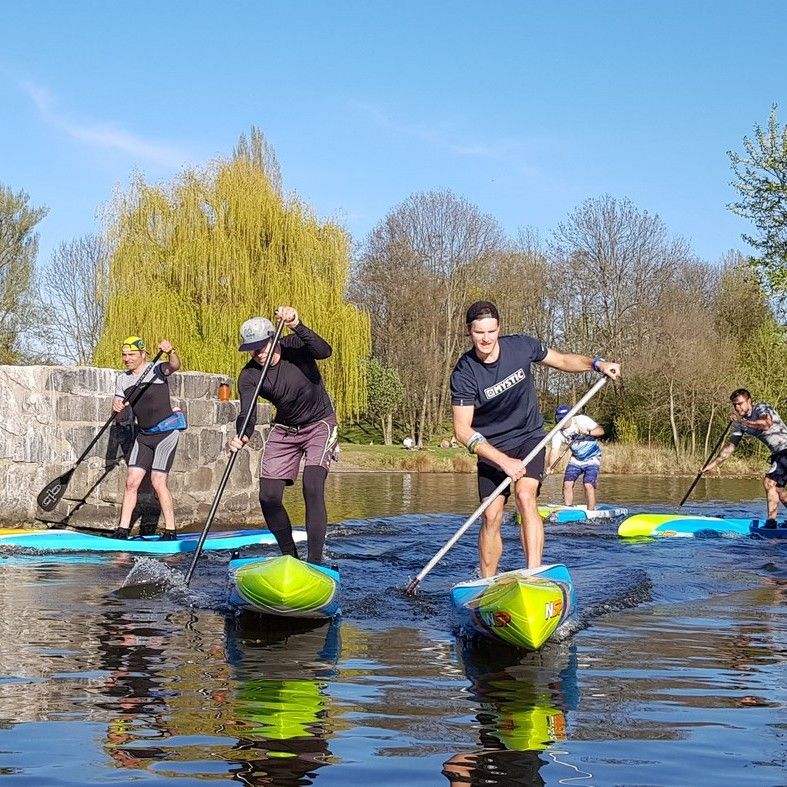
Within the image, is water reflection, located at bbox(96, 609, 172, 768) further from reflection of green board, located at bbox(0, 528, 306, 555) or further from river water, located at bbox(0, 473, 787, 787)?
reflection of green board, located at bbox(0, 528, 306, 555)

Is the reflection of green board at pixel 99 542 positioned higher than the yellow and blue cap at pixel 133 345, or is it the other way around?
the yellow and blue cap at pixel 133 345

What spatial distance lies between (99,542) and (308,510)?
3.07 metres

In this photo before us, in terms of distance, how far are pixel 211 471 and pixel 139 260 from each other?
14127 mm

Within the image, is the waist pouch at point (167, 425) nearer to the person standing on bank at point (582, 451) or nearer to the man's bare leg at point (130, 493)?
the man's bare leg at point (130, 493)

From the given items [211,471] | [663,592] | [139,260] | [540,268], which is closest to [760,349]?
[540,268]

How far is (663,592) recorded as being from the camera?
7.20 meters

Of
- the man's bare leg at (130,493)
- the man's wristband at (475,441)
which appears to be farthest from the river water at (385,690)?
the man's bare leg at (130,493)

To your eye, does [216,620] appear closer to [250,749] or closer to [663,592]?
[250,749]

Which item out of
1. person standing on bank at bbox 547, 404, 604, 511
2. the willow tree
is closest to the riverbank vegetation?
the willow tree

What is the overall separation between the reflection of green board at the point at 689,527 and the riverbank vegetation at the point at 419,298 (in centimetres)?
1445

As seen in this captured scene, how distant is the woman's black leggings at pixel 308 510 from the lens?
22.5ft

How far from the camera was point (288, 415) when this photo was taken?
23.6 feet

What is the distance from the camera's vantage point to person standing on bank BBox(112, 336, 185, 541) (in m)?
9.80

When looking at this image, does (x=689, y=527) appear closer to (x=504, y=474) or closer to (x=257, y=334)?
(x=504, y=474)
